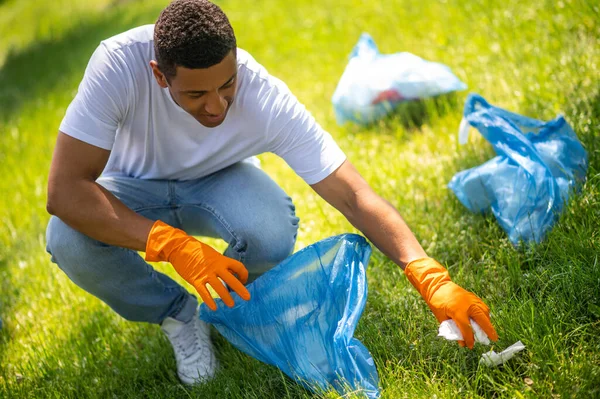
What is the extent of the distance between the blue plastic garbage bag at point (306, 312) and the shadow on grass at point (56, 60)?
4.63 m

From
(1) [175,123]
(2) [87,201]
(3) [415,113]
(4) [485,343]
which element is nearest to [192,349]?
(2) [87,201]

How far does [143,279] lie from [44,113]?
3894 millimetres

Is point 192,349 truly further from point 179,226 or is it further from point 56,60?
point 56,60

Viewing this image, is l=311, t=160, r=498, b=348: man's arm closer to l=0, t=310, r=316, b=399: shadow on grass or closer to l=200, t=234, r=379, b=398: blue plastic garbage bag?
l=200, t=234, r=379, b=398: blue plastic garbage bag

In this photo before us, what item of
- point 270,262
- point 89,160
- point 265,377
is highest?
point 89,160

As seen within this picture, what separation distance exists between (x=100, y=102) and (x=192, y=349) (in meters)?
0.97

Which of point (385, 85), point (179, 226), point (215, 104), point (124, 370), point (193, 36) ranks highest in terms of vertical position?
point (193, 36)

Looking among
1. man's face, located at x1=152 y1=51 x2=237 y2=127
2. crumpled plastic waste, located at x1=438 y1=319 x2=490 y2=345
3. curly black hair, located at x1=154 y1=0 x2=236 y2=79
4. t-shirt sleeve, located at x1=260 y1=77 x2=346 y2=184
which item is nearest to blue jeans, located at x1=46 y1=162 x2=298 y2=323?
t-shirt sleeve, located at x1=260 y1=77 x2=346 y2=184

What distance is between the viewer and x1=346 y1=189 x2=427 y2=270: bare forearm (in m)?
2.15

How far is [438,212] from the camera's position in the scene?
2877 millimetres

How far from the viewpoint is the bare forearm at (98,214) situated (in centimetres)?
220

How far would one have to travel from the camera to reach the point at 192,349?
8.13 feet

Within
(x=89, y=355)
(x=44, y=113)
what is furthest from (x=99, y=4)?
(x=89, y=355)

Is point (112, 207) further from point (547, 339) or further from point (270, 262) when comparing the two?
point (547, 339)
